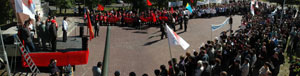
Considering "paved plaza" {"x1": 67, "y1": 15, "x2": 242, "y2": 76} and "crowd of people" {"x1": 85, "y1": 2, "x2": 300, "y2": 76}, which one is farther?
"paved plaza" {"x1": 67, "y1": 15, "x2": 242, "y2": 76}

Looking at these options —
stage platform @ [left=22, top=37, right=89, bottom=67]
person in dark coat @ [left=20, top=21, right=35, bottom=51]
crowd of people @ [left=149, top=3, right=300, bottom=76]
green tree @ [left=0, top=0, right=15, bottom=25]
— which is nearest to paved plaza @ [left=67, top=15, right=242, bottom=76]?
stage platform @ [left=22, top=37, right=89, bottom=67]

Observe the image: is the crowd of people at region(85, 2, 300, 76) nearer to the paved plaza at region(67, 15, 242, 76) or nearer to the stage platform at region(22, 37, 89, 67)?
the paved plaza at region(67, 15, 242, 76)

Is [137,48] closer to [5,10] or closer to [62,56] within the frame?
[62,56]

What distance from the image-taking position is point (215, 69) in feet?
32.5

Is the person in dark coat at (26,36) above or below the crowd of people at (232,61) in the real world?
above

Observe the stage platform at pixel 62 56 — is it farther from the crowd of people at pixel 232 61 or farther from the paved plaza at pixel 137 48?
the crowd of people at pixel 232 61

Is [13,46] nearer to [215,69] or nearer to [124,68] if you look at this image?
[124,68]

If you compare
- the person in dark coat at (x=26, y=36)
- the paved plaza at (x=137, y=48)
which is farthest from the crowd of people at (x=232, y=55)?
the person in dark coat at (x=26, y=36)

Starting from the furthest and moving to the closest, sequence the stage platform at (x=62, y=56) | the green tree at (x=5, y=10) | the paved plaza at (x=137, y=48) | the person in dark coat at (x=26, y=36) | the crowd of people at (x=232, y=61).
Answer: the green tree at (x=5, y=10) → the paved plaza at (x=137, y=48) → the stage platform at (x=62, y=56) → the person in dark coat at (x=26, y=36) → the crowd of people at (x=232, y=61)

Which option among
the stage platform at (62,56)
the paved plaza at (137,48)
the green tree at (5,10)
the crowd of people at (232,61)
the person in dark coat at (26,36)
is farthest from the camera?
the green tree at (5,10)

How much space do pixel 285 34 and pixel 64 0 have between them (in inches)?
961

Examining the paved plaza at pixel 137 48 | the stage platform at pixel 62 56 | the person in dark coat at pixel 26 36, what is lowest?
the paved plaza at pixel 137 48

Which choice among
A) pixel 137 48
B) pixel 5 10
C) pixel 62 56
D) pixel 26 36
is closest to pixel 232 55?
pixel 137 48


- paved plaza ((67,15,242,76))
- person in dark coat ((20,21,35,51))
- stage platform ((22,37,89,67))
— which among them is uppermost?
person in dark coat ((20,21,35,51))
